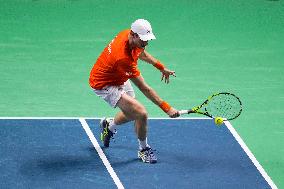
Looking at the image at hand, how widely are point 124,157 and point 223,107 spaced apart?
146cm

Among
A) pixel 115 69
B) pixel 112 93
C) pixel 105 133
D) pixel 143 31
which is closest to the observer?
pixel 143 31

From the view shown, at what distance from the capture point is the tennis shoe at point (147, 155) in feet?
43.2

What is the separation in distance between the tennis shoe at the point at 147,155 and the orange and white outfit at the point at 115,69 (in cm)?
72

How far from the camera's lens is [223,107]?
13.5 meters

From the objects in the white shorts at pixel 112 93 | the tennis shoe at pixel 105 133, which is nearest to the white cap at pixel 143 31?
the white shorts at pixel 112 93

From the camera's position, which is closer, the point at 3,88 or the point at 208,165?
the point at 208,165

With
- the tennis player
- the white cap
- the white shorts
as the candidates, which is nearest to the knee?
the tennis player

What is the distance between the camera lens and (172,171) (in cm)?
1298

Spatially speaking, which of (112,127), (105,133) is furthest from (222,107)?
(105,133)

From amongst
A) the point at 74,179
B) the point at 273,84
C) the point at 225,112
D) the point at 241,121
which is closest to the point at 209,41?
the point at 273,84

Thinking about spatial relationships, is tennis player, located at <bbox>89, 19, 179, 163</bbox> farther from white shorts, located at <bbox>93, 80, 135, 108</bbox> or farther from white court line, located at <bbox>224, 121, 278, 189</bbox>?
white court line, located at <bbox>224, 121, 278, 189</bbox>

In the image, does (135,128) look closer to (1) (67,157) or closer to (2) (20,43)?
(1) (67,157)

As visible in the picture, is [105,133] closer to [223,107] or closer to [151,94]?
[151,94]

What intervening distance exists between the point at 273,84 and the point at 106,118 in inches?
132
